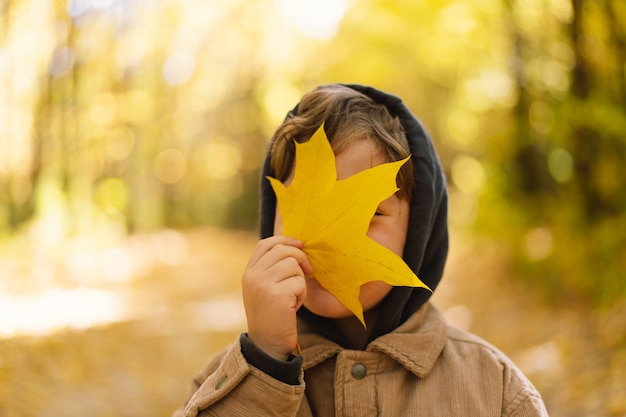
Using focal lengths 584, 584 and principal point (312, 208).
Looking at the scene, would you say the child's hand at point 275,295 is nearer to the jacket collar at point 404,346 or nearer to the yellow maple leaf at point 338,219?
the yellow maple leaf at point 338,219

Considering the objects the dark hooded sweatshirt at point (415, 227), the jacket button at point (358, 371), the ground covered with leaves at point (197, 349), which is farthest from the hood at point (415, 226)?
the ground covered with leaves at point (197, 349)

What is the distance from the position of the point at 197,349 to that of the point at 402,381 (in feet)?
15.4

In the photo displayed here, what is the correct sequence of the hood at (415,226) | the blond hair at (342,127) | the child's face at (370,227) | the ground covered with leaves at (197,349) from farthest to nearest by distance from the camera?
the ground covered with leaves at (197,349)
the hood at (415,226)
the blond hair at (342,127)
the child's face at (370,227)

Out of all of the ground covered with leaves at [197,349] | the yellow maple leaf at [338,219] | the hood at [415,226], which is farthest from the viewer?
the ground covered with leaves at [197,349]

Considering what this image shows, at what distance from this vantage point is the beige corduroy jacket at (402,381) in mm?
1598

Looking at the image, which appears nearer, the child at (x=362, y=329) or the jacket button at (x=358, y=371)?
the child at (x=362, y=329)

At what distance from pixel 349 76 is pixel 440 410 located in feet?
48.3

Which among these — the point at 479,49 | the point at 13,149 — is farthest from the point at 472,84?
the point at 13,149

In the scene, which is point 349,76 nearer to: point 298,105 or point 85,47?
point 85,47

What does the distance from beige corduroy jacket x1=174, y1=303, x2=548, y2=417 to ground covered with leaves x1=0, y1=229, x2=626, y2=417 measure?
5.74 ft

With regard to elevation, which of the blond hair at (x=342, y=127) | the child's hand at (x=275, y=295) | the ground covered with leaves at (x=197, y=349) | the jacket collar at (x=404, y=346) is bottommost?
the ground covered with leaves at (x=197, y=349)

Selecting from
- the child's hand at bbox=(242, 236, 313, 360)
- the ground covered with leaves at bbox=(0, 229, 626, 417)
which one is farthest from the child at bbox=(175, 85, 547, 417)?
the ground covered with leaves at bbox=(0, 229, 626, 417)

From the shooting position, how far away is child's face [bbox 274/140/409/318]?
159 cm

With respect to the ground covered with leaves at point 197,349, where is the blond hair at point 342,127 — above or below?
above
